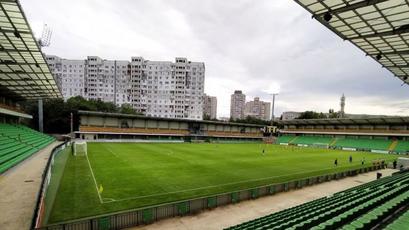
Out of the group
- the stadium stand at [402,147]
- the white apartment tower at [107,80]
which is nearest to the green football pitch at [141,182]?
the stadium stand at [402,147]

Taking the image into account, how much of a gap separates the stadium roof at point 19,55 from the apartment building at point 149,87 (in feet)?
275

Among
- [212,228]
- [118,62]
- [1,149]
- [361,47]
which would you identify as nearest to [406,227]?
[212,228]

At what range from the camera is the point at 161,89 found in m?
121

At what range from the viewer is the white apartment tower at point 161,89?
121m

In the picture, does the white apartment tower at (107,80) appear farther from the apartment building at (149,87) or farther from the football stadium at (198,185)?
the football stadium at (198,185)

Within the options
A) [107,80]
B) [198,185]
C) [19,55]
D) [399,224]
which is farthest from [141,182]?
[107,80]

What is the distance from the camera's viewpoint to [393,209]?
7.93 m

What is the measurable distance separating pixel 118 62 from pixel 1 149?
103 metres

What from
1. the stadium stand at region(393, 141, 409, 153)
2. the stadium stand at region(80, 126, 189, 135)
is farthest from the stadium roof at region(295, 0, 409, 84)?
the stadium stand at region(80, 126, 189, 135)

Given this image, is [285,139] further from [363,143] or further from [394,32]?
[394,32]

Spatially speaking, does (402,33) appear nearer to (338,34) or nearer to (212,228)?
(338,34)

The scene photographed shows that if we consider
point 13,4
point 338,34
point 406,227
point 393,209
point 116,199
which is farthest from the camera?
point 116,199

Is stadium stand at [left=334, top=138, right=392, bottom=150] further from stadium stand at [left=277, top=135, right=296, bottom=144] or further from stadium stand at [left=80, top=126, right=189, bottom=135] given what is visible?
stadium stand at [left=80, top=126, right=189, bottom=135]

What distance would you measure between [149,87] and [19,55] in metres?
101
